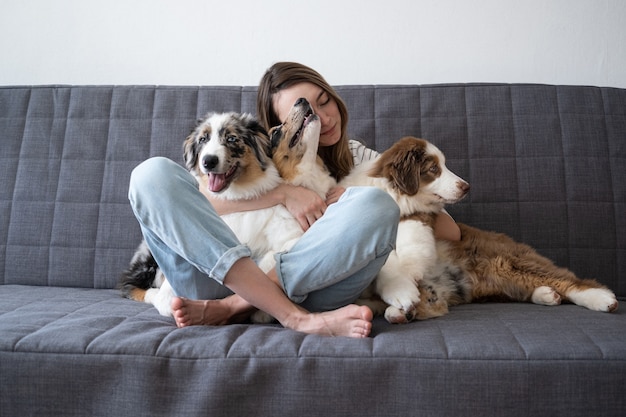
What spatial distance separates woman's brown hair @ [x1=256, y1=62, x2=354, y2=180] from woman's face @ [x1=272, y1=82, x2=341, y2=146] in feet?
0.07

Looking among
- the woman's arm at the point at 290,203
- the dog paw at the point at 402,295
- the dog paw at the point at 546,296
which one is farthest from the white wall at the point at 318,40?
the dog paw at the point at 402,295

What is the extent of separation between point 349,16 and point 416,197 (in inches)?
50.7

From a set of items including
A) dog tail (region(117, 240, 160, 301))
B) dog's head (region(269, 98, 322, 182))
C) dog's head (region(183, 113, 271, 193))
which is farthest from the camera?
dog tail (region(117, 240, 160, 301))

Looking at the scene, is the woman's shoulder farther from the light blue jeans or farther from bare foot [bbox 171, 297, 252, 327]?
bare foot [bbox 171, 297, 252, 327]

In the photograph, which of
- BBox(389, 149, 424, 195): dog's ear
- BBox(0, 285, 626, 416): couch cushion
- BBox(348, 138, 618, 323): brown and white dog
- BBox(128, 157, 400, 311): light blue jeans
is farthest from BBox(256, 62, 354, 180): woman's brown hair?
BBox(0, 285, 626, 416): couch cushion

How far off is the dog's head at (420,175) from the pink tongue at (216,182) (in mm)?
642

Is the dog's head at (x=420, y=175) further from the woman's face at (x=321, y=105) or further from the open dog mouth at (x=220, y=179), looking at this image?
the open dog mouth at (x=220, y=179)

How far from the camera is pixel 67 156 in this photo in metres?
2.39

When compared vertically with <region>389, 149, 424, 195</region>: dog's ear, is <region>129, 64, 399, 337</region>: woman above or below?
below

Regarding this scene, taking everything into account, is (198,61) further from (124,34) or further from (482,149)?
(482,149)

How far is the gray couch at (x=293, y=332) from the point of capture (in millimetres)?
1261

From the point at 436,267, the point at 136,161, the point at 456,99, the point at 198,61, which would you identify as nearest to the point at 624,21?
the point at 456,99

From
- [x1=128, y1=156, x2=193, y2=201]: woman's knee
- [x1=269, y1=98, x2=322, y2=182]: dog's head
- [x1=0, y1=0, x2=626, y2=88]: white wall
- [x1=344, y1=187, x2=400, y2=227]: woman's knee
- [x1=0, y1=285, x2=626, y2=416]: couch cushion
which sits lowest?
[x1=0, y1=285, x2=626, y2=416]: couch cushion

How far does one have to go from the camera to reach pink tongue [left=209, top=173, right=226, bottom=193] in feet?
6.01
